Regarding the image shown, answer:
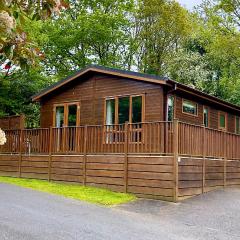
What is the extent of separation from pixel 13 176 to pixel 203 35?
24571mm

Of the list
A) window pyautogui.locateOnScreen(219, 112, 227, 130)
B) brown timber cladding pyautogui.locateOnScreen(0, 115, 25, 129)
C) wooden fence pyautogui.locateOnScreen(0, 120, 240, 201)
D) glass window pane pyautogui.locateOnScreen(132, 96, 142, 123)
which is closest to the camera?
wooden fence pyautogui.locateOnScreen(0, 120, 240, 201)

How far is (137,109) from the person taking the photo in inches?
693

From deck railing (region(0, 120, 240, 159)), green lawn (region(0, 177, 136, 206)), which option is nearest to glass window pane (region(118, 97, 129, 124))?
deck railing (region(0, 120, 240, 159))

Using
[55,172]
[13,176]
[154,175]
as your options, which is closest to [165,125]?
[154,175]

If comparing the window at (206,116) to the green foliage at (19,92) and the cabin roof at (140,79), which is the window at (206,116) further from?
the green foliage at (19,92)

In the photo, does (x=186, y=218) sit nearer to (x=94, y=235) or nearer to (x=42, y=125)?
(x=94, y=235)

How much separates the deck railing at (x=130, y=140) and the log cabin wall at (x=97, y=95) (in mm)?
1634

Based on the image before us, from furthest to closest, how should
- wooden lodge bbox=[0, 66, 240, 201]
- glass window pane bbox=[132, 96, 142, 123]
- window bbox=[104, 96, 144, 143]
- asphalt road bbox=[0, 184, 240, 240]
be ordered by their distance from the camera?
1. glass window pane bbox=[132, 96, 142, 123]
2. window bbox=[104, 96, 144, 143]
3. wooden lodge bbox=[0, 66, 240, 201]
4. asphalt road bbox=[0, 184, 240, 240]

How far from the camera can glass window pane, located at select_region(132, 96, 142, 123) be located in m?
17.5

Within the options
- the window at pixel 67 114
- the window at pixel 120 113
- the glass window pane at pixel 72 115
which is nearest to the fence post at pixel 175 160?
the window at pixel 120 113

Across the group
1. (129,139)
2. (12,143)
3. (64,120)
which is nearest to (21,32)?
(129,139)

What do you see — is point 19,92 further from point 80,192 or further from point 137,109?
point 80,192

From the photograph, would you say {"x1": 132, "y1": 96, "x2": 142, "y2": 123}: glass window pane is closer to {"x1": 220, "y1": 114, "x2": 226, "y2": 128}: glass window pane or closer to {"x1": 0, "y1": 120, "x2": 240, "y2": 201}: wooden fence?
{"x1": 0, "y1": 120, "x2": 240, "y2": 201}: wooden fence

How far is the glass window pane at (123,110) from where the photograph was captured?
58.7 ft
